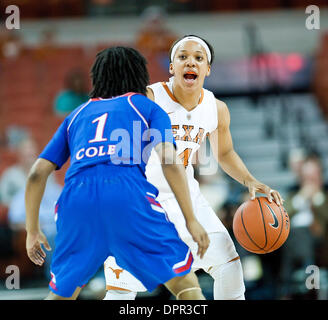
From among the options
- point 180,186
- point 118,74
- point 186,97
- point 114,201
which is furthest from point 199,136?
point 114,201

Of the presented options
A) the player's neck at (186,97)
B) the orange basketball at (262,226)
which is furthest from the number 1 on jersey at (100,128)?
the orange basketball at (262,226)

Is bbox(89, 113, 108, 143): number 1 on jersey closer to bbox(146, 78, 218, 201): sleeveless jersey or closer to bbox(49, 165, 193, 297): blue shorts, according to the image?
bbox(49, 165, 193, 297): blue shorts

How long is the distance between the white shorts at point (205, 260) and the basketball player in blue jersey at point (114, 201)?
0.64 meters

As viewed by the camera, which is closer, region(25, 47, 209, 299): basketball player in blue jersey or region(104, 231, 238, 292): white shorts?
region(25, 47, 209, 299): basketball player in blue jersey

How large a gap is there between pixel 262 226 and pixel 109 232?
1153 mm

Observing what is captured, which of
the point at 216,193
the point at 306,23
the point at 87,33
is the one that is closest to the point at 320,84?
the point at 306,23

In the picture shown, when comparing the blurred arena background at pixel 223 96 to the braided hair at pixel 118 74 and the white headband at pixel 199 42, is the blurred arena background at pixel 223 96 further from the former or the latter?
Result: the braided hair at pixel 118 74

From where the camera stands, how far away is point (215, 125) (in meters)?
3.94

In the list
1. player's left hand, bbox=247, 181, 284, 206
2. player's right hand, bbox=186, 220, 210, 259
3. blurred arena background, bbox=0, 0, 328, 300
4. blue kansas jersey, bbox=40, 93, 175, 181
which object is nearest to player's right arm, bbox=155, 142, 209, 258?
player's right hand, bbox=186, 220, 210, 259

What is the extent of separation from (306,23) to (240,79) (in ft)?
5.45

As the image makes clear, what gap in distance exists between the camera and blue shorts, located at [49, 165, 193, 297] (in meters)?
2.87

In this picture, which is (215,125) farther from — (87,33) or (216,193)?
(87,33)

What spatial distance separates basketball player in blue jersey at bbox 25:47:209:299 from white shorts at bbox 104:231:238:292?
0.64m

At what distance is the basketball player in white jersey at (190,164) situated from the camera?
370 centimetres
